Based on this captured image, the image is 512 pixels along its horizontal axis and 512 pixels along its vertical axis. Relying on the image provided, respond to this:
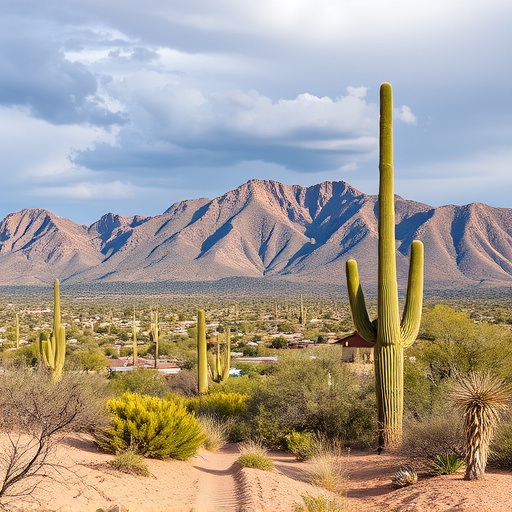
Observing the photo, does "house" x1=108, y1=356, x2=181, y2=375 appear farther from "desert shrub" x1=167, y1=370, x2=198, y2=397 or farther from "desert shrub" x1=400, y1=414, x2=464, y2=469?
"desert shrub" x1=400, y1=414, x2=464, y2=469

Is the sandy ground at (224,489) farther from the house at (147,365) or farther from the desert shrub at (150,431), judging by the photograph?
the house at (147,365)

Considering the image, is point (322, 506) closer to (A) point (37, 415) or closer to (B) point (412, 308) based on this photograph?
(A) point (37, 415)

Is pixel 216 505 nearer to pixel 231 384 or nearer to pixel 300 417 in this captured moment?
pixel 300 417

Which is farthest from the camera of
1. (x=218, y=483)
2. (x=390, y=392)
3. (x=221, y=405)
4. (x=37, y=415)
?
(x=221, y=405)

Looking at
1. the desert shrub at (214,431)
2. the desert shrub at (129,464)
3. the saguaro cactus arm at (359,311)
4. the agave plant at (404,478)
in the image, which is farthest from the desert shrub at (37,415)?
the saguaro cactus arm at (359,311)

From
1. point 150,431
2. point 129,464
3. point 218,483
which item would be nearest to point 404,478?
point 218,483

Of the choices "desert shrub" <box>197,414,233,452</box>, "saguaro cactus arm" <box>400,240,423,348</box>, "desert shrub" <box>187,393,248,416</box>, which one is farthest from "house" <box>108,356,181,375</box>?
"saguaro cactus arm" <box>400,240,423,348</box>

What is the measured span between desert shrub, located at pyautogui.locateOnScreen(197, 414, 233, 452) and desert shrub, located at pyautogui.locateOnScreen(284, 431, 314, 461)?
1888mm

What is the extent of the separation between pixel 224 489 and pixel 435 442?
4384mm

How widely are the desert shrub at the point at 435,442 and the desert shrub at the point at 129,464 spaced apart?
18.0 feet

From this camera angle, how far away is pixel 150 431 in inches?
557

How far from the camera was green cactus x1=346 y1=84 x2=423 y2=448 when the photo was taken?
50.5 feet

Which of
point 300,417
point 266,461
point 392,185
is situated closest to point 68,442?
point 266,461

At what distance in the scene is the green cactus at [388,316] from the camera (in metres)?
15.4
